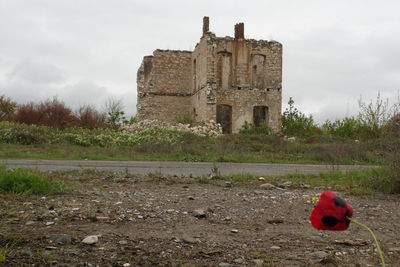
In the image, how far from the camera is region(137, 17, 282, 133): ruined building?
80.1 ft

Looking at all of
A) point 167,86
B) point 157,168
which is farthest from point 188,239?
point 167,86

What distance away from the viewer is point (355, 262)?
284cm

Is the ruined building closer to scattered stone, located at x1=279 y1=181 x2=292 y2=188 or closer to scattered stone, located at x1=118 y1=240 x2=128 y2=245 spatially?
scattered stone, located at x1=279 y1=181 x2=292 y2=188

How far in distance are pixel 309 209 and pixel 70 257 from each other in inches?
111

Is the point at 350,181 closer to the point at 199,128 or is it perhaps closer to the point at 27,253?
the point at 27,253

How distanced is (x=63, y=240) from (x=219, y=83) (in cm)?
2333

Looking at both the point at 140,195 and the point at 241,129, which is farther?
the point at 241,129

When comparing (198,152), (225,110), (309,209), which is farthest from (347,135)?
(309,209)

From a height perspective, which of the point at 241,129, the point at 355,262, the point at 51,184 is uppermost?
the point at 241,129

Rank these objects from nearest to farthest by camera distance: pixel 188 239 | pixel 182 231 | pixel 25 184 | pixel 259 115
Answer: pixel 188 239 < pixel 182 231 < pixel 25 184 < pixel 259 115

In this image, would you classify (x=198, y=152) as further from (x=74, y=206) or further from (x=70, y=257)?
(x=70, y=257)

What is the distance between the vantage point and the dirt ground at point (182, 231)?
2.79m

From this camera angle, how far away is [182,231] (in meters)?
3.39

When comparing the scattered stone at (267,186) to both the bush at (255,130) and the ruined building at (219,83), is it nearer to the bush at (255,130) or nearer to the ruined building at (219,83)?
the ruined building at (219,83)
